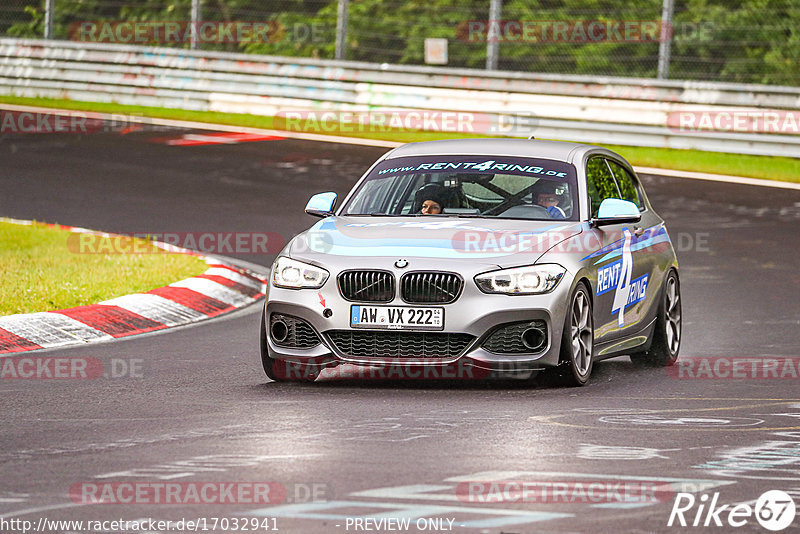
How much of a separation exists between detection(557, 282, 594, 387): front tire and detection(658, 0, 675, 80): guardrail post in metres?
13.2

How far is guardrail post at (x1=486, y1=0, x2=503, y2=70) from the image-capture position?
23.4 m

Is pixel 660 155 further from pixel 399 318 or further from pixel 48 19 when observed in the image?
pixel 399 318

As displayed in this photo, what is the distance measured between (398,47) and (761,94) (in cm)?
688

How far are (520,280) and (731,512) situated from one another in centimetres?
306

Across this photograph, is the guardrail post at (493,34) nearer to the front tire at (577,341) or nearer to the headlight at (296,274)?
the front tire at (577,341)

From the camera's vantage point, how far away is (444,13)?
28.2 m

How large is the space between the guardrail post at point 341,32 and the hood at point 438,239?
52.6 feet

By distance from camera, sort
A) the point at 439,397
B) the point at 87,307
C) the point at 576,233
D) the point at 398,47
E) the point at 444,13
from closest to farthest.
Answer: the point at 439,397, the point at 576,233, the point at 87,307, the point at 398,47, the point at 444,13

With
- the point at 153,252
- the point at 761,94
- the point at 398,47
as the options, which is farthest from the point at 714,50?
the point at 153,252

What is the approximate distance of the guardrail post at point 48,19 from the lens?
28531 millimetres

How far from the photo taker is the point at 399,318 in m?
8.89

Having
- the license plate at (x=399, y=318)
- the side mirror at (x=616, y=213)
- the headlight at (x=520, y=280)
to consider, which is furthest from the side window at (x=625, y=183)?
the license plate at (x=399, y=318)

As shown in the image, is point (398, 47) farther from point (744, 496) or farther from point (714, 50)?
point (744, 496)

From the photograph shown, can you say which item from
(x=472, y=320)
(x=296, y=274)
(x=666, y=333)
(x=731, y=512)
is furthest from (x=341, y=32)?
(x=731, y=512)
